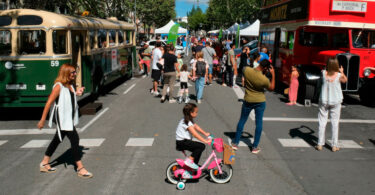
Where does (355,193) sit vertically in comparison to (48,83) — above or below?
below

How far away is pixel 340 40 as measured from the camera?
511 inches

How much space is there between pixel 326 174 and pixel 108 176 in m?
3.36

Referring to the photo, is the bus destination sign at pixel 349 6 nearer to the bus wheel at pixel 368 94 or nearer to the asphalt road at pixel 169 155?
the bus wheel at pixel 368 94

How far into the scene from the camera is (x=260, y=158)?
280 inches

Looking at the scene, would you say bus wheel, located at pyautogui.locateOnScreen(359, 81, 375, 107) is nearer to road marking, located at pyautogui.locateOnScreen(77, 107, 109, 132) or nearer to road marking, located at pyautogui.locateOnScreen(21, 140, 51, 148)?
road marking, located at pyautogui.locateOnScreen(77, 107, 109, 132)

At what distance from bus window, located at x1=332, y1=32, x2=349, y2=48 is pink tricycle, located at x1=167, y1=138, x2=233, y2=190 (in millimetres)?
8643

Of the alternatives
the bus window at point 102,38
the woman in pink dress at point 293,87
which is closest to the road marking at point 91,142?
the bus window at point 102,38

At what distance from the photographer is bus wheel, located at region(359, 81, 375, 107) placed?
12.6 meters

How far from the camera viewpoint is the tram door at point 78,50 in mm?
11500

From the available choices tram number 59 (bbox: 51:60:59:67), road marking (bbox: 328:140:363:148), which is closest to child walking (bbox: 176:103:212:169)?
road marking (bbox: 328:140:363:148)

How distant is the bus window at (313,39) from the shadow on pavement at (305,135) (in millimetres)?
4885

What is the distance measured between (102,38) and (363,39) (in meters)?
8.51

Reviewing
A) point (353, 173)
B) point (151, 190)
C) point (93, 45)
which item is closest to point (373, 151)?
point (353, 173)

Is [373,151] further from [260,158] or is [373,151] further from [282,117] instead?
[282,117]
